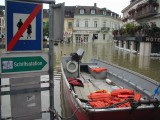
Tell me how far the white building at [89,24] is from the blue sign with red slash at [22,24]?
6612cm

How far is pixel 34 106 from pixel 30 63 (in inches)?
31.7

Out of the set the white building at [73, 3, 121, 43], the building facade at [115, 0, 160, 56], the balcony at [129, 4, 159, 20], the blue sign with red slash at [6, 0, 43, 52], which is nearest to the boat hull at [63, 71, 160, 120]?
the blue sign with red slash at [6, 0, 43, 52]

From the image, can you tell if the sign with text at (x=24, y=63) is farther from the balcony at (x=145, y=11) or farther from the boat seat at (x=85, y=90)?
the balcony at (x=145, y=11)

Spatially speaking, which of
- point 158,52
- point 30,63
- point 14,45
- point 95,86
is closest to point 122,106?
point 30,63

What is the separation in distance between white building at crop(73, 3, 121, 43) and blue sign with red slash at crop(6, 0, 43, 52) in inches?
2603

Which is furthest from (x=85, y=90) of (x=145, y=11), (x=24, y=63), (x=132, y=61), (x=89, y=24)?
(x=89, y=24)

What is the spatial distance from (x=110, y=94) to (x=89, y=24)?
215 ft

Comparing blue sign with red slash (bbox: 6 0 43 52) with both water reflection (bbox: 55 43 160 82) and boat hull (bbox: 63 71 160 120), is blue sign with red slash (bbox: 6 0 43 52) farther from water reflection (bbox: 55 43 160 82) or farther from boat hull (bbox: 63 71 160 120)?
water reflection (bbox: 55 43 160 82)

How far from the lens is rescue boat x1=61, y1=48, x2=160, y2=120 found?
537 cm

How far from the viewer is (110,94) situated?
6918 mm

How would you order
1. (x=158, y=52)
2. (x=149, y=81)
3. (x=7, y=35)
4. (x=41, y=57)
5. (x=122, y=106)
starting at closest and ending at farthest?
(x=7, y=35) → (x=41, y=57) → (x=122, y=106) → (x=149, y=81) → (x=158, y=52)

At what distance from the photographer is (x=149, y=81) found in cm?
759

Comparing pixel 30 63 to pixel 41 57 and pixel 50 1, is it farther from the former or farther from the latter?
pixel 50 1

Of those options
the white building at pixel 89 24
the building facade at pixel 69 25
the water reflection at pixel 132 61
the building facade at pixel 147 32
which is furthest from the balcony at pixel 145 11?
the building facade at pixel 69 25
